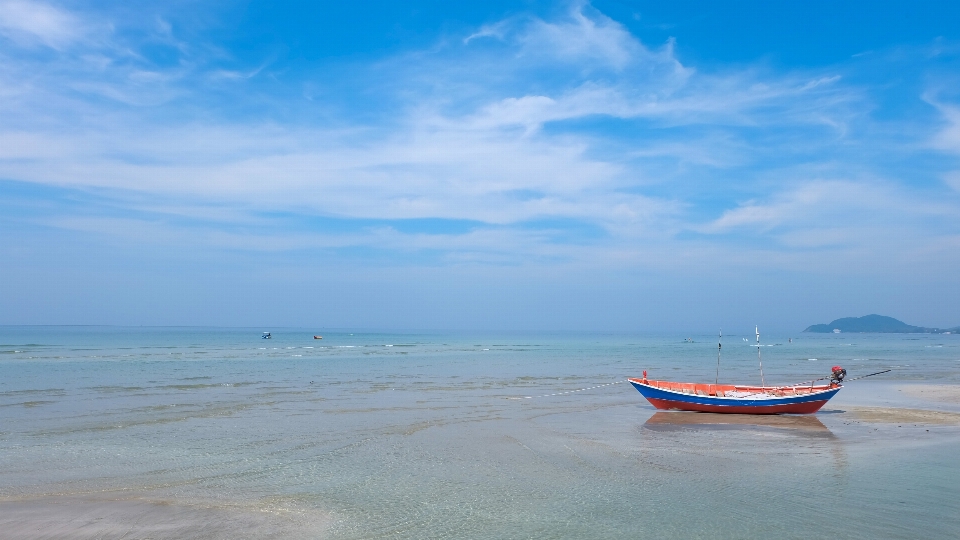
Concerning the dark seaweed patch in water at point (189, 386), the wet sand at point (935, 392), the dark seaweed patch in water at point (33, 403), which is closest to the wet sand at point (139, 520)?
the dark seaweed patch in water at point (33, 403)

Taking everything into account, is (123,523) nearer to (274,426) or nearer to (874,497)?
(274,426)

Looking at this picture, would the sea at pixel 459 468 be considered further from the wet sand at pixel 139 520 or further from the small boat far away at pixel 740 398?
the small boat far away at pixel 740 398

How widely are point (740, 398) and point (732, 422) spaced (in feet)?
4.30

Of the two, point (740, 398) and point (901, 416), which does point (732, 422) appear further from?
point (901, 416)

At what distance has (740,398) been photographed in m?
25.4

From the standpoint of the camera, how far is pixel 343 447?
18812 mm

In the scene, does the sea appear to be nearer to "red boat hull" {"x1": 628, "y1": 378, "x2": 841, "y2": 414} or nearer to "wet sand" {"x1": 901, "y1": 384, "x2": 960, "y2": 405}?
"red boat hull" {"x1": 628, "y1": 378, "x2": 841, "y2": 414}

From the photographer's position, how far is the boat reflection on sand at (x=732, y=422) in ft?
75.3

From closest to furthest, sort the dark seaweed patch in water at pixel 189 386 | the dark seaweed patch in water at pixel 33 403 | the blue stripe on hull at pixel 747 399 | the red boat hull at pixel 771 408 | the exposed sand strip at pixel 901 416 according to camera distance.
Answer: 1. the exposed sand strip at pixel 901 416
2. the blue stripe on hull at pixel 747 399
3. the red boat hull at pixel 771 408
4. the dark seaweed patch in water at pixel 33 403
5. the dark seaweed patch in water at pixel 189 386

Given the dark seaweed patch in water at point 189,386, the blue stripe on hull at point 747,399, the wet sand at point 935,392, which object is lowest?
the dark seaweed patch in water at point 189,386

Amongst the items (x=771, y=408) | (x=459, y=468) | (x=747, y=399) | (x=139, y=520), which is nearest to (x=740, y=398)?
(x=747, y=399)

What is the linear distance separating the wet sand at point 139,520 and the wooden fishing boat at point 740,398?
18.3 m

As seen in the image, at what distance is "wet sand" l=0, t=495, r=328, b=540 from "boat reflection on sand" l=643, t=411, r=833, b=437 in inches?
581

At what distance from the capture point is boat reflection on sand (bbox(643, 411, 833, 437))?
75.3 ft
